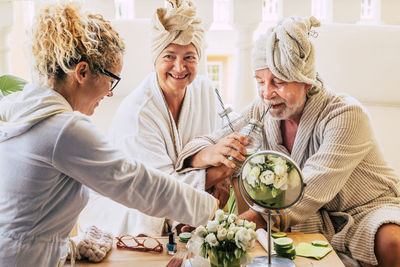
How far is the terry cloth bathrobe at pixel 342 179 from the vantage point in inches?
77.2

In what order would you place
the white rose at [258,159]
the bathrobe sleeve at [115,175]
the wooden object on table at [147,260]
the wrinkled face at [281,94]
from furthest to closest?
the wrinkled face at [281,94] → the wooden object on table at [147,260] → the white rose at [258,159] → the bathrobe sleeve at [115,175]

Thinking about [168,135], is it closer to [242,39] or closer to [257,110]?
[257,110]

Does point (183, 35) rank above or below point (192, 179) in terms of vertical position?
above

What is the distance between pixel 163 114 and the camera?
2439 mm

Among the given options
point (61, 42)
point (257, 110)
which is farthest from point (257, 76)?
point (61, 42)

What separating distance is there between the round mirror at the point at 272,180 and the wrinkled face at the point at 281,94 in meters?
0.60

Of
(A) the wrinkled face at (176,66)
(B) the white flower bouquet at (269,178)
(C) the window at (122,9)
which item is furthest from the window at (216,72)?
(B) the white flower bouquet at (269,178)

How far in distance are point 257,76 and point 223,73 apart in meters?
5.10

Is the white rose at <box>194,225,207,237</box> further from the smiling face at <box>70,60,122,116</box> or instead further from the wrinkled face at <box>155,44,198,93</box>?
the wrinkled face at <box>155,44,198,93</box>

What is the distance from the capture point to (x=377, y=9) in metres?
3.76

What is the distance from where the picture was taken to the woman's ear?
1435mm

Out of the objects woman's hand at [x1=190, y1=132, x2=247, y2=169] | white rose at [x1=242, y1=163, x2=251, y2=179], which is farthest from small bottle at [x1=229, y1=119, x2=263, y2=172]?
white rose at [x1=242, y1=163, x2=251, y2=179]

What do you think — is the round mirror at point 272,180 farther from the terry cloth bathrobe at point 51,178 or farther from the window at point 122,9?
the window at point 122,9

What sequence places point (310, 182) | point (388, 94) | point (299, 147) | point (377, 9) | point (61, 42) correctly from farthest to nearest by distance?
point (377, 9), point (388, 94), point (299, 147), point (310, 182), point (61, 42)
